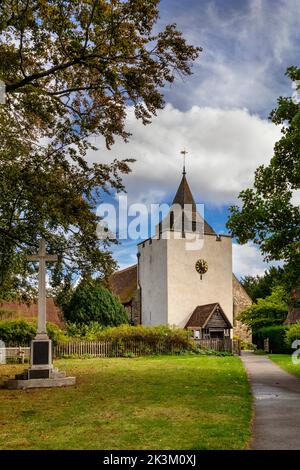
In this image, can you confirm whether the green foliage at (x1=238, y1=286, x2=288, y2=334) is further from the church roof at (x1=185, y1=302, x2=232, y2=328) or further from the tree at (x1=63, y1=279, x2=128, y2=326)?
the tree at (x1=63, y1=279, x2=128, y2=326)

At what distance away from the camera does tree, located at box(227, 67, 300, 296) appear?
57.0 feet

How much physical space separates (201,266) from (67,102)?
3652 centimetres

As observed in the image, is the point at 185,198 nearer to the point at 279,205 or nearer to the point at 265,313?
the point at 265,313

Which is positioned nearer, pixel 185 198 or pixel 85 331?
pixel 85 331

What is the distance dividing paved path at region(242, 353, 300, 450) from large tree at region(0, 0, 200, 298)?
237 inches

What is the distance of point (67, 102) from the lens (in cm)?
1514

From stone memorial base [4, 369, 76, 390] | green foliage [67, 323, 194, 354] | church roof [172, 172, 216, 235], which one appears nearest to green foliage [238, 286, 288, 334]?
church roof [172, 172, 216, 235]

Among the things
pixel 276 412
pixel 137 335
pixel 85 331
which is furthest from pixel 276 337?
pixel 276 412

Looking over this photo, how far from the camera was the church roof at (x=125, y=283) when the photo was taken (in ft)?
184

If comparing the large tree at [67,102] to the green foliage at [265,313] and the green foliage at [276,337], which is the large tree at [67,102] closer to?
the green foliage at [276,337]

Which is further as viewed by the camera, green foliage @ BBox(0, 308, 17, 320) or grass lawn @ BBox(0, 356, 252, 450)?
green foliage @ BBox(0, 308, 17, 320)

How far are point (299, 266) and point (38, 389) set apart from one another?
354 inches

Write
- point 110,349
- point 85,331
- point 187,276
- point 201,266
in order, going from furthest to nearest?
1. point 201,266
2. point 187,276
3. point 85,331
4. point 110,349
